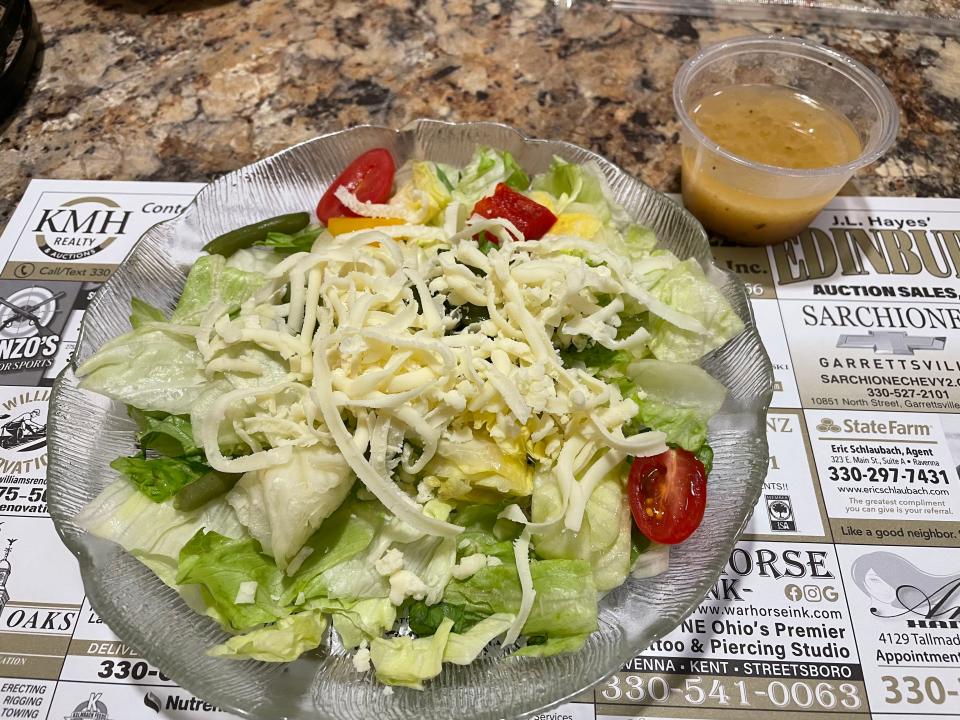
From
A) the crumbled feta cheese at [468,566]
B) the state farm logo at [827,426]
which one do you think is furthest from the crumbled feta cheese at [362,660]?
the state farm logo at [827,426]

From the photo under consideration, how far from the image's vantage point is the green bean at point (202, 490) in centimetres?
147

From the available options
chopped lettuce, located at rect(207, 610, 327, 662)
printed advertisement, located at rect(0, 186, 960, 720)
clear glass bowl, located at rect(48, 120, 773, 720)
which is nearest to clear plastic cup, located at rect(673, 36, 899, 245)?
printed advertisement, located at rect(0, 186, 960, 720)

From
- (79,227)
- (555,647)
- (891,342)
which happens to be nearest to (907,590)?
(891,342)

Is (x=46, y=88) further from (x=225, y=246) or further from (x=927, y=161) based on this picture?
(x=927, y=161)

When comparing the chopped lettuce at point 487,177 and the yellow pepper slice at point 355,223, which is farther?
the chopped lettuce at point 487,177

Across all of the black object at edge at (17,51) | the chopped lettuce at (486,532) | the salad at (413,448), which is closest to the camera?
the salad at (413,448)

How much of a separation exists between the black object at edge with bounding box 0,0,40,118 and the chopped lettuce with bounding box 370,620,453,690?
262 centimetres

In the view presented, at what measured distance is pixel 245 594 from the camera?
1340 millimetres

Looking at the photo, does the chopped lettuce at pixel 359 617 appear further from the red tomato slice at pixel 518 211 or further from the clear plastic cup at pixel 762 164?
the clear plastic cup at pixel 762 164

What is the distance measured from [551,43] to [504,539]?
89.9 inches

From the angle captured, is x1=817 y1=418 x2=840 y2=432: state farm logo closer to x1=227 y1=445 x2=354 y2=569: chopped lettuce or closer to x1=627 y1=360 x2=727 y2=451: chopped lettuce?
x1=627 y1=360 x2=727 y2=451: chopped lettuce

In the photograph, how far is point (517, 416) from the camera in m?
1.39

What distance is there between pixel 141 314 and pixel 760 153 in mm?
1970

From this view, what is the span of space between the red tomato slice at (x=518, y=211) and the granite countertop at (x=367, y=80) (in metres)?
0.75
